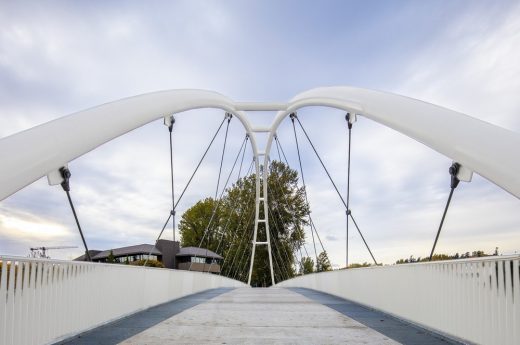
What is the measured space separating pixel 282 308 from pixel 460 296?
4100 mm

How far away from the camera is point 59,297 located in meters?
4.93

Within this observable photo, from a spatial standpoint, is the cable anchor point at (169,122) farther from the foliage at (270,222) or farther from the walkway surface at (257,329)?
the foliage at (270,222)

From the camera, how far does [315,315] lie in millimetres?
7434

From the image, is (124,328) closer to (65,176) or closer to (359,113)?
(65,176)

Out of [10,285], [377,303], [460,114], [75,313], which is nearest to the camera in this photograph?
[10,285]

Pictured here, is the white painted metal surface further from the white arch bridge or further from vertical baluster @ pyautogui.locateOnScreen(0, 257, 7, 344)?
vertical baluster @ pyautogui.locateOnScreen(0, 257, 7, 344)

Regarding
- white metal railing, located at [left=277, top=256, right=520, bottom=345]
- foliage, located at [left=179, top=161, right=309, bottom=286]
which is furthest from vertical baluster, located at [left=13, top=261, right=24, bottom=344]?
foliage, located at [left=179, top=161, right=309, bottom=286]

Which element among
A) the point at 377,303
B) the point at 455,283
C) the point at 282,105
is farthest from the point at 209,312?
the point at 282,105

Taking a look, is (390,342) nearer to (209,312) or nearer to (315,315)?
(315,315)

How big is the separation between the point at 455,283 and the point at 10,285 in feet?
13.4

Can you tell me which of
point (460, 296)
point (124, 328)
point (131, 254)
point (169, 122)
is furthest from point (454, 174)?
point (131, 254)

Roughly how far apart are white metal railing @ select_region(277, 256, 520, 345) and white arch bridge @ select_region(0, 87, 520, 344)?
11 mm

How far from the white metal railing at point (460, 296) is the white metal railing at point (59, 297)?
12.2ft

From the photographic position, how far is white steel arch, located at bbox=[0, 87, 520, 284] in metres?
4.84
